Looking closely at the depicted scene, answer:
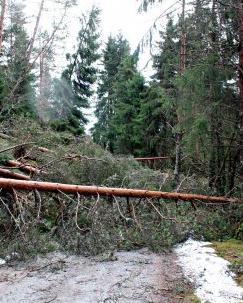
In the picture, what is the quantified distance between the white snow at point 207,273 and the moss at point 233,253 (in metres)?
0.10

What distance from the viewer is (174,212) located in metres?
7.63

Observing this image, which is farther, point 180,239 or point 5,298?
point 180,239

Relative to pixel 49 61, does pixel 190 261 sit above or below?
below

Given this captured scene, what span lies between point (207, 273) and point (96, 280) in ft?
5.11

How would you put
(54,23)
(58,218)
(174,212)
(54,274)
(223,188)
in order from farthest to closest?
(54,23), (223,188), (174,212), (58,218), (54,274)

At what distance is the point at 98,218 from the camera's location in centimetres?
677

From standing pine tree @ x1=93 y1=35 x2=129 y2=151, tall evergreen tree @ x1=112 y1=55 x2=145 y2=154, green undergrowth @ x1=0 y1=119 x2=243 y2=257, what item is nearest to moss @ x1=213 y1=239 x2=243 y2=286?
green undergrowth @ x1=0 y1=119 x2=243 y2=257

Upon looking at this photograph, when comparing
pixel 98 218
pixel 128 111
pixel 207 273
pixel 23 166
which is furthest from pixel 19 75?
pixel 207 273

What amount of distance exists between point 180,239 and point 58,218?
2386 millimetres

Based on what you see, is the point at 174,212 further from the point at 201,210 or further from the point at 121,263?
the point at 121,263

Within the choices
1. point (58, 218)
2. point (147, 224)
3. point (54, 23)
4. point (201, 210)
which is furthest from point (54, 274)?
point (54, 23)

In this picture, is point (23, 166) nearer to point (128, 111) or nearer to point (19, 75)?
point (19, 75)

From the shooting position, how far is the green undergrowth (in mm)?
6215

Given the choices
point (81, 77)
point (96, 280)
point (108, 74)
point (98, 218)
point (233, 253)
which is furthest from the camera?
point (108, 74)
